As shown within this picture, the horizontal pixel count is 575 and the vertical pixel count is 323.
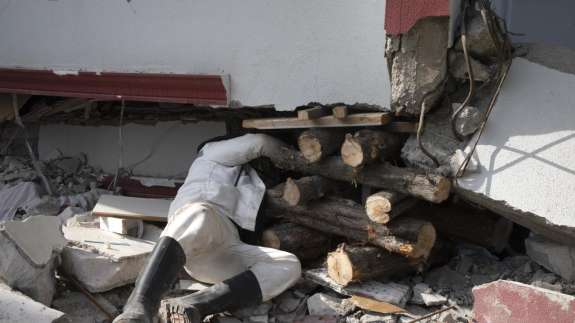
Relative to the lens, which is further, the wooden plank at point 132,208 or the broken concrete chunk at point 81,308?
the wooden plank at point 132,208

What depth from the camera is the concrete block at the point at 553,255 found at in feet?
13.6

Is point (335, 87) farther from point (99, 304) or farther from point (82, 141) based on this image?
point (82, 141)

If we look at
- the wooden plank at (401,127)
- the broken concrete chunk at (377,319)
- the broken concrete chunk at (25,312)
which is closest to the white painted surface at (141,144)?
the wooden plank at (401,127)

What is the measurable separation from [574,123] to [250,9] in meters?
2.66

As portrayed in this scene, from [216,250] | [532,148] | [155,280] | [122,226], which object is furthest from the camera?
[122,226]

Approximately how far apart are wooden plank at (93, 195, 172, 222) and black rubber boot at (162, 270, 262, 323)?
1.42 meters

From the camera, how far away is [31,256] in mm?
4004

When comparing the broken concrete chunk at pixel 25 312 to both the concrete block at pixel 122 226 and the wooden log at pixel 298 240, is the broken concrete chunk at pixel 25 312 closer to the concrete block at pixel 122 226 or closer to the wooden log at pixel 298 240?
the concrete block at pixel 122 226

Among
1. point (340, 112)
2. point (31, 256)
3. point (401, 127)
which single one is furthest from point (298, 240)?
point (31, 256)

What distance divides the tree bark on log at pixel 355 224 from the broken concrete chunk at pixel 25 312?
5.80 feet

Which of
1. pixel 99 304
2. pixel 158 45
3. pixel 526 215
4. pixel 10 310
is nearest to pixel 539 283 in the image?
pixel 526 215

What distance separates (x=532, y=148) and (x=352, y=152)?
1169 millimetres

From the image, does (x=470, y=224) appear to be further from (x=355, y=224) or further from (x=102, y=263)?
(x=102, y=263)

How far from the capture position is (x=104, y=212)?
518 cm
